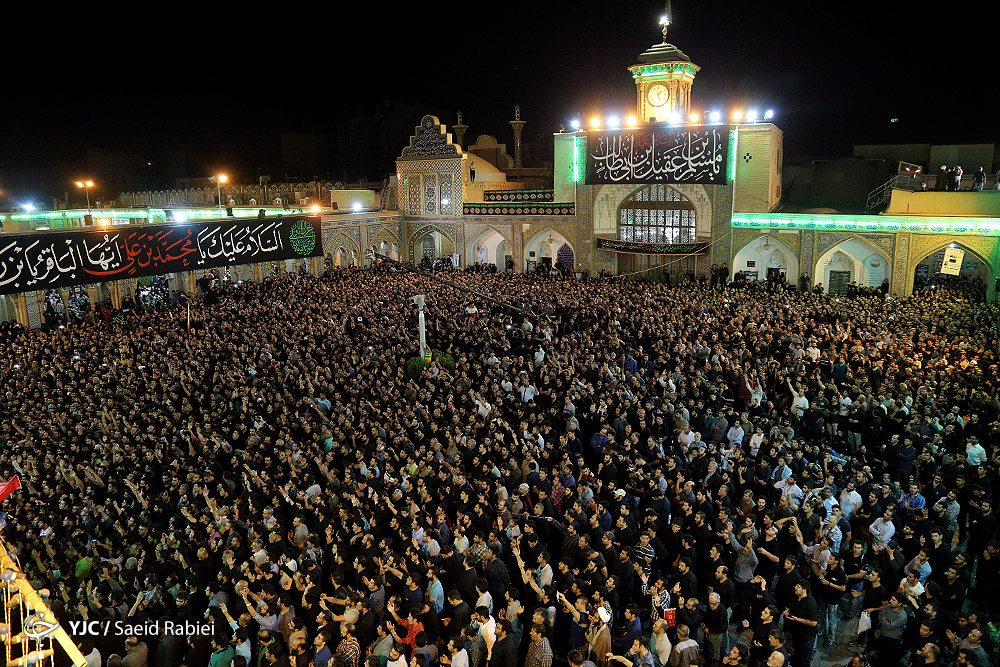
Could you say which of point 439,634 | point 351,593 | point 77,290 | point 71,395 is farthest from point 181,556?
point 77,290

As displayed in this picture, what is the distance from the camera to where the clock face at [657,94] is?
24719 millimetres

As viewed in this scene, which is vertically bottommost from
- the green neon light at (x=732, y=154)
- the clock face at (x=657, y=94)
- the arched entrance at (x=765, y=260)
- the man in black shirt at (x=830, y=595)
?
the man in black shirt at (x=830, y=595)

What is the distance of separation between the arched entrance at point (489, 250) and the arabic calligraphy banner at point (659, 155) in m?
5.54

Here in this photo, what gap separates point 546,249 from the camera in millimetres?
28000

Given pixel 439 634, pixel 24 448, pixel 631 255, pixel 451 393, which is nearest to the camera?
pixel 439 634

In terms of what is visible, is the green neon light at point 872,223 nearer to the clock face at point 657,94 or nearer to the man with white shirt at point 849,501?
the clock face at point 657,94

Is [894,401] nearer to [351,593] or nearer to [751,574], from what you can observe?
[751,574]

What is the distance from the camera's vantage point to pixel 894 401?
30.3 ft

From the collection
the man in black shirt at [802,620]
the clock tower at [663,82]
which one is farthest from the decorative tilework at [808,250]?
the man in black shirt at [802,620]

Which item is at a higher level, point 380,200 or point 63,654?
point 380,200

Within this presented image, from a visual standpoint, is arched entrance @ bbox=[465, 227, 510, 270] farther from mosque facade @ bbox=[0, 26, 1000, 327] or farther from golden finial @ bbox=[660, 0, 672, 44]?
golden finial @ bbox=[660, 0, 672, 44]

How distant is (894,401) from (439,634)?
7224 millimetres

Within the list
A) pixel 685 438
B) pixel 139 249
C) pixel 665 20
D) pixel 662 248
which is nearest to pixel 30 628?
pixel 685 438

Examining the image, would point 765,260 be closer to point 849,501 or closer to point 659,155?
point 659,155
